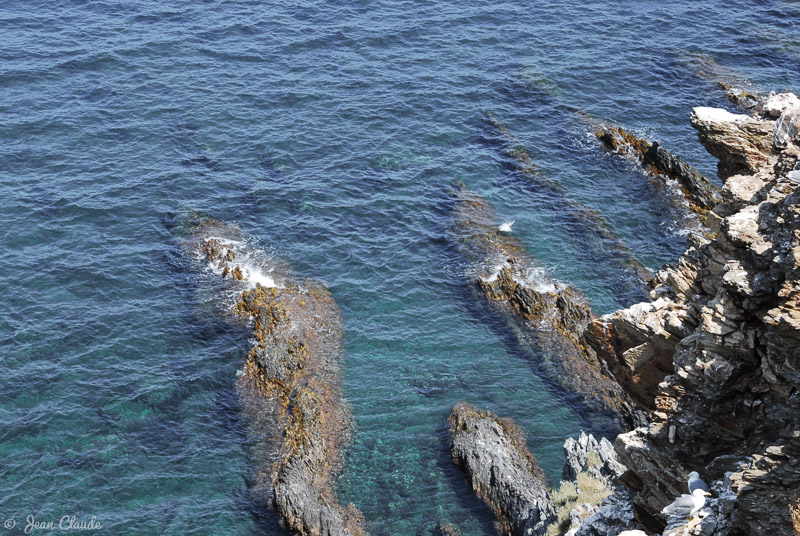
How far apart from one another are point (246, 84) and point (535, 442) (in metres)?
46.7

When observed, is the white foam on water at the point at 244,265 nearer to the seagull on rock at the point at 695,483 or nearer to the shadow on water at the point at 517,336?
the shadow on water at the point at 517,336

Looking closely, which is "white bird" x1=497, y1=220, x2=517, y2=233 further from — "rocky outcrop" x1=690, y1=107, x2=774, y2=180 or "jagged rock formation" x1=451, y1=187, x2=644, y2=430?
"rocky outcrop" x1=690, y1=107, x2=774, y2=180

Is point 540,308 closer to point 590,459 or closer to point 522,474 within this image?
point 522,474

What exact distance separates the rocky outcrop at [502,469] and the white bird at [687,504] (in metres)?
13.2

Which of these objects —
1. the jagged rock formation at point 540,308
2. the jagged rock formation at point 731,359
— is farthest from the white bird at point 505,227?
the jagged rock formation at point 731,359

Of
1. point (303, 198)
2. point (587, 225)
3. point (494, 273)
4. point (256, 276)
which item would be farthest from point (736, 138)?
point (303, 198)

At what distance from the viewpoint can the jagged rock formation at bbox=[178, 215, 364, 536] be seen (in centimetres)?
3650

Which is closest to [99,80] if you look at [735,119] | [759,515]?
[735,119]

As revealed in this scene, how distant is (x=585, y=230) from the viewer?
55.4 m

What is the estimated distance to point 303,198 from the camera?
5925 centimetres

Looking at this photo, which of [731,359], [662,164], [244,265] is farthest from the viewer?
[662,164]

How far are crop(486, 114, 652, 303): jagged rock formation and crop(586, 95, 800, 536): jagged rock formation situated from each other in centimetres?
2283

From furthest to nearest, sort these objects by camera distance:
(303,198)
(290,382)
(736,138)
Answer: (303,198) < (290,382) < (736,138)

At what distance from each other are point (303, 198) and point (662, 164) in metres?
28.3
